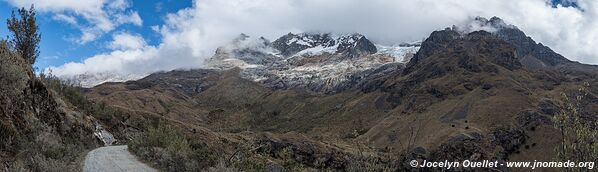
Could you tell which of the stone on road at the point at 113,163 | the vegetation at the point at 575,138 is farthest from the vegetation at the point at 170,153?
the vegetation at the point at 575,138

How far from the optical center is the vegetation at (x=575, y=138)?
9078mm

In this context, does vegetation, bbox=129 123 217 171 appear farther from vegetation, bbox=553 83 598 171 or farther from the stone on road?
vegetation, bbox=553 83 598 171

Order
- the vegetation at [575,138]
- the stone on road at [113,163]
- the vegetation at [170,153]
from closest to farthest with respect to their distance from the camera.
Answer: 1. the vegetation at [575,138]
2. the stone on road at [113,163]
3. the vegetation at [170,153]

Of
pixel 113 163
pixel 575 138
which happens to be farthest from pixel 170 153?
pixel 575 138

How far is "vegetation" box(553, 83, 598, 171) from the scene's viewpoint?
29.8ft

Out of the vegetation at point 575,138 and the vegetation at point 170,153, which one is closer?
the vegetation at point 575,138

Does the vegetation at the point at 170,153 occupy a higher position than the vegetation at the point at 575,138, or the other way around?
the vegetation at the point at 575,138

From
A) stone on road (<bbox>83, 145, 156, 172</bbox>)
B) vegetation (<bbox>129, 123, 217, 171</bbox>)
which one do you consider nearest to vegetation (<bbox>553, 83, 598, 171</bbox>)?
vegetation (<bbox>129, 123, 217, 171</bbox>)

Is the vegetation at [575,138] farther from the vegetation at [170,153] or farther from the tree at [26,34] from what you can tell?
the tree at [26,34]

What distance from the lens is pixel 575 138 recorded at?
942 centimetres

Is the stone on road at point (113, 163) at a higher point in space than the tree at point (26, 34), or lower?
lower

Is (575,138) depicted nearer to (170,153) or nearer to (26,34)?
(170,153)

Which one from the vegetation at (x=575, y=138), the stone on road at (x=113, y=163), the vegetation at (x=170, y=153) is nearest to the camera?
the vegetation at (x=575, y=138)

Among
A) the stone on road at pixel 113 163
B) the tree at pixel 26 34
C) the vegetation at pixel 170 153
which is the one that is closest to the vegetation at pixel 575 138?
the vegetation at pixel 170 153
